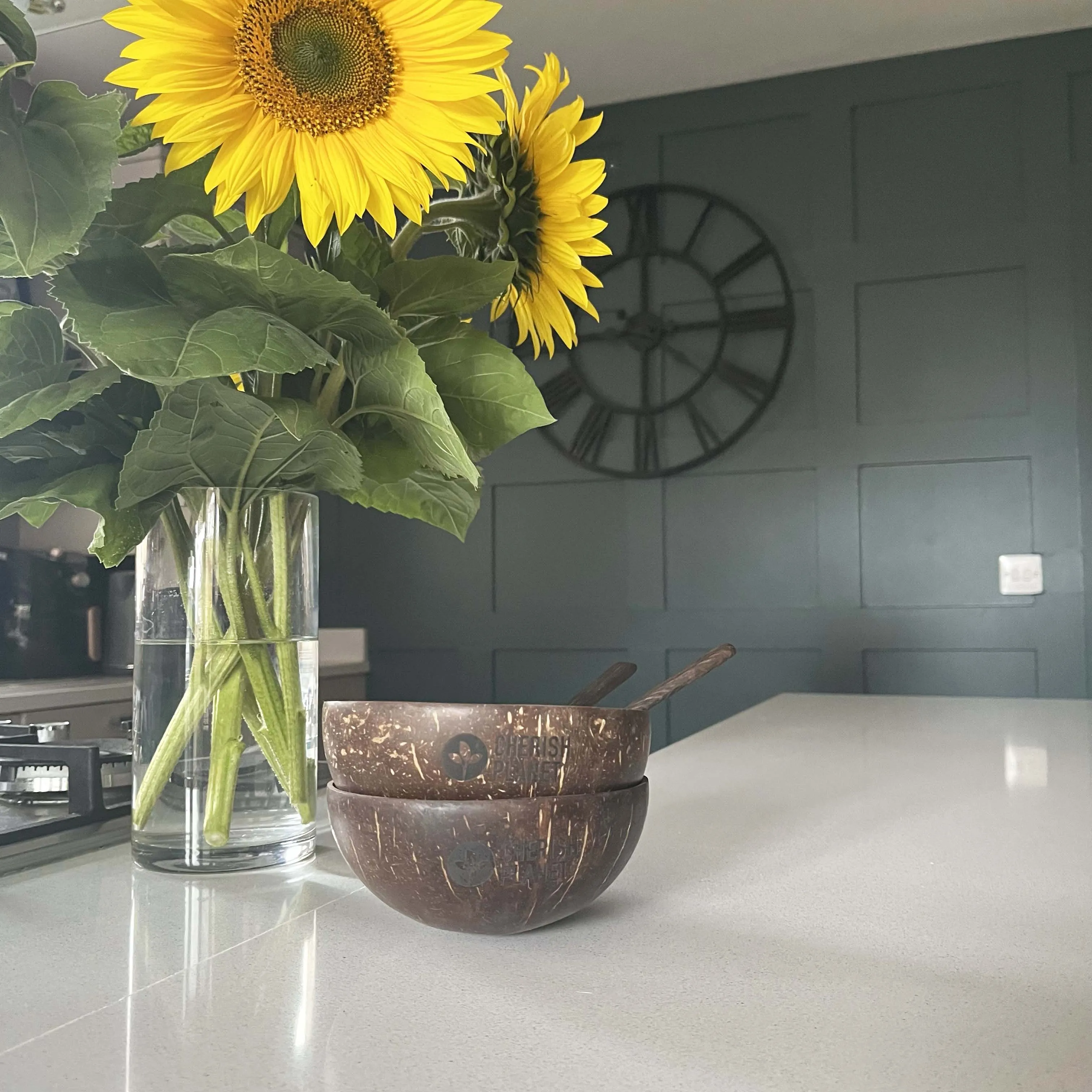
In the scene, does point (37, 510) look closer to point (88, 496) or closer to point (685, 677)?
point (88, 496)

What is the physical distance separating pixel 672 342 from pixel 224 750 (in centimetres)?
251

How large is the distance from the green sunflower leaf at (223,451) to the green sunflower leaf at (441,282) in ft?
0.25

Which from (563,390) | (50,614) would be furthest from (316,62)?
(563,390)

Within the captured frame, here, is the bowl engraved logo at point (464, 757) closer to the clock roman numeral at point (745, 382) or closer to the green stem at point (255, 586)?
the green stem at point (255, 586)

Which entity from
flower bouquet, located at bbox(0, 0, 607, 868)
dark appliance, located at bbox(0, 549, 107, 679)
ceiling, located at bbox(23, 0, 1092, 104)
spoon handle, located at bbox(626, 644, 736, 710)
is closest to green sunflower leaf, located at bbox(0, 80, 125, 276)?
flower bouquet, located at bbox(0, 0, 607, 868)

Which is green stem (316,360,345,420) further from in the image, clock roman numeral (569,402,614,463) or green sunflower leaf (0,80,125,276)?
clock roman numeral (569,402,614,463)

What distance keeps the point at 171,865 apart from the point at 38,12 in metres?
2.18

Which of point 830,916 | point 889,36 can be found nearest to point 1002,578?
point 889,36

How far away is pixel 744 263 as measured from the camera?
284cm

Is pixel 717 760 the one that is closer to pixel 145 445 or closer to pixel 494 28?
pixel 145 445

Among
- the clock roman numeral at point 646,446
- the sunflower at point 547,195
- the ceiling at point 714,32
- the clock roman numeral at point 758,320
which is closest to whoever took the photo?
the sunflower at point 547,195

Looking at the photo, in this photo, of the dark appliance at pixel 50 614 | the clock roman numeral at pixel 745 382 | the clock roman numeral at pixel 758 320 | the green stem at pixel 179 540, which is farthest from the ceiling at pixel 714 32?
the green stem at pixel 179 540

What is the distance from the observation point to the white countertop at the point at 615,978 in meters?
0.34

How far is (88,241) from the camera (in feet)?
1.58
